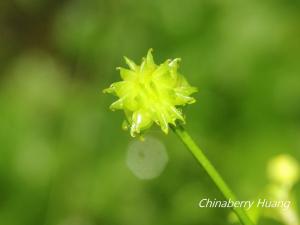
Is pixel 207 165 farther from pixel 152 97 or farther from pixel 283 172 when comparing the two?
pixel 283 172

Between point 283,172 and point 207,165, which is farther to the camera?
point 283,172

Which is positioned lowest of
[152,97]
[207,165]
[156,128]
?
[207,165]

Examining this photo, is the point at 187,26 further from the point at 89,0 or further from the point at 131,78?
the point at 131,78

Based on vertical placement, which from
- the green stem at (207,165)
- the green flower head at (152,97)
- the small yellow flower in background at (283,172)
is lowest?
the green stem at (207,165)

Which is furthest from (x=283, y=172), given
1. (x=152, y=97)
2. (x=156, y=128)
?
(x=156, y=128)

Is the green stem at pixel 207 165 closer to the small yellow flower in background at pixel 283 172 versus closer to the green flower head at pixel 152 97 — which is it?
the green flower head at pixel 152 97

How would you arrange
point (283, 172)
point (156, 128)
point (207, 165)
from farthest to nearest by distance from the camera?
point (156, 128)
point (283, 172)
point (207, 165)

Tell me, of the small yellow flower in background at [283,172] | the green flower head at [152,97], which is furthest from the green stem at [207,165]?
the small yellow flower in background at [283,172]

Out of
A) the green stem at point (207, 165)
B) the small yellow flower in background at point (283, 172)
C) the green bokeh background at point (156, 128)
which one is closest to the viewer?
the green stem at point (207, 165)
